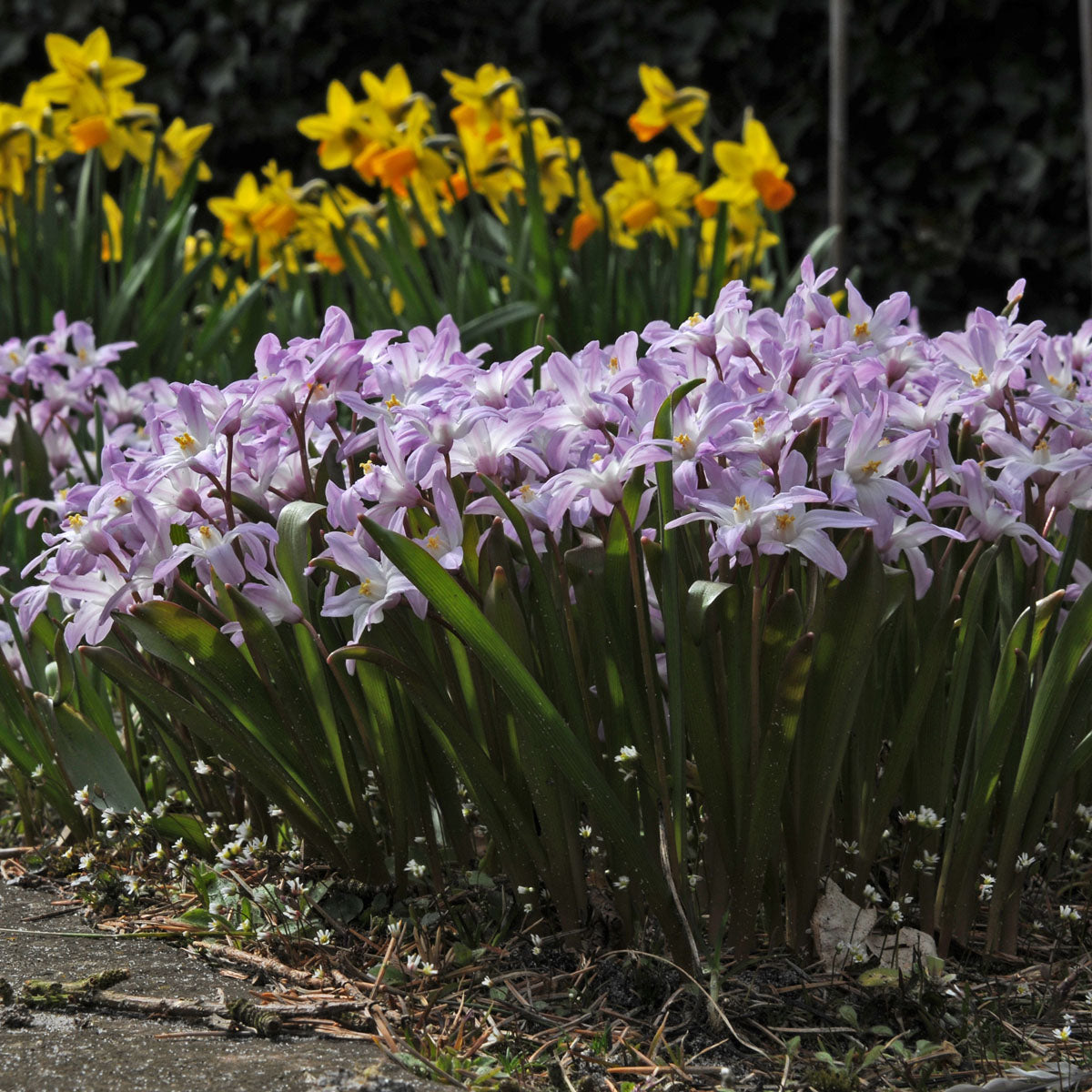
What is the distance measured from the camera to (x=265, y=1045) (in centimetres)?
123

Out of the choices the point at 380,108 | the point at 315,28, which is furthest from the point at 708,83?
the point at 380,108

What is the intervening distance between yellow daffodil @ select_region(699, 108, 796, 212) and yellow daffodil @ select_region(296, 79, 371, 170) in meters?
1.07

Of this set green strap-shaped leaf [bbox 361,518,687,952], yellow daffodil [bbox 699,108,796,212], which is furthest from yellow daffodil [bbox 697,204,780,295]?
green strap-shaped leaf [bbox 361,518,687,952]

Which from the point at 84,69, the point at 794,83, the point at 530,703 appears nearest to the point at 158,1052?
the point at 530,703

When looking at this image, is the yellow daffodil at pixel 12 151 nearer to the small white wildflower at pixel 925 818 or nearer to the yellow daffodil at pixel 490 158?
the yellow daffodil at pixel 490 158

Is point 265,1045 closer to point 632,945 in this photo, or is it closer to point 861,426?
point 632,945

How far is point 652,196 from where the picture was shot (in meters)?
3.62

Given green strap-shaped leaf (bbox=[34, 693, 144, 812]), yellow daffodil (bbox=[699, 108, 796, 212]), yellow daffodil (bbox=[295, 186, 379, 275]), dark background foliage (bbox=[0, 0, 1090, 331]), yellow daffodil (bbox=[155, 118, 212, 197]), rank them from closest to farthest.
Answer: green strap-shaped leaf (bbox=[34, 693, 144, 812]), yellow daffodil (bbox=[699, 108, 796, 212]), yellow daffodil (bbox=[295, 186, 379, 275]), yellow daffodil (bbox=[155, 118, 212, 197]), dark background foliage (bbox=[0, 0, 1090, 331])

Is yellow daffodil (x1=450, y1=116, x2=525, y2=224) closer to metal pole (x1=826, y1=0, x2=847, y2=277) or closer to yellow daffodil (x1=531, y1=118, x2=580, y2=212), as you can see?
yellow daffodil (x1=531, y1=118, x2=580, y2=212)

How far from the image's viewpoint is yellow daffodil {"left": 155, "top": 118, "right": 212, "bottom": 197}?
151 inches

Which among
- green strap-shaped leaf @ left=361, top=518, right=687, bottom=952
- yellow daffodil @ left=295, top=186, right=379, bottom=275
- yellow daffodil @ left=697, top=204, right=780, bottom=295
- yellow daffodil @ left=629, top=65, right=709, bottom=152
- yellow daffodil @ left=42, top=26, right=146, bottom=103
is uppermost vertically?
yellow daffodil @ left=42, top=26, right=146, bottom=103

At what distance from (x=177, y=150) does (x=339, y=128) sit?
579 millimetres

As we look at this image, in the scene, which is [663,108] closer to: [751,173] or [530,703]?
[751,173]

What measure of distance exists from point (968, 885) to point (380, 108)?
2.94 meters
